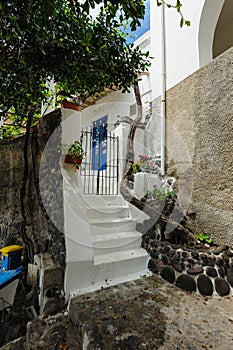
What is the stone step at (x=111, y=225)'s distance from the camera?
2.80 metres

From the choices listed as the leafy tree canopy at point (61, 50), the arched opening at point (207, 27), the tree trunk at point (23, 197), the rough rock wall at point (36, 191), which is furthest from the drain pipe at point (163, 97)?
the tree trunk at point (23, 197)

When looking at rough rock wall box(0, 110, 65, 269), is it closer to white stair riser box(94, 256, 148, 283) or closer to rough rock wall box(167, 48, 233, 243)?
white stair riser box(94, 256, 148, 283)

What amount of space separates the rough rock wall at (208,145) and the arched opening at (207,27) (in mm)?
570

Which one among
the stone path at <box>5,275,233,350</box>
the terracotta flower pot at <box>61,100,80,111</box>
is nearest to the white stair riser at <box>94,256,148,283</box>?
the stone path at <box>5,275,233,350</box>

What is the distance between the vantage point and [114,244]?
8.89 ft

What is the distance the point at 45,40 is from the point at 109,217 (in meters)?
2.63

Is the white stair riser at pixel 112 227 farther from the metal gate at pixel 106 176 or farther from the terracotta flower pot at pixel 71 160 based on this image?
the metal gate at pixel 106 176

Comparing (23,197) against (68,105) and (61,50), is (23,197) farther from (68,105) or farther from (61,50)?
(61,50)

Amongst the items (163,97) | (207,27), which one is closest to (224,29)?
(207,27)

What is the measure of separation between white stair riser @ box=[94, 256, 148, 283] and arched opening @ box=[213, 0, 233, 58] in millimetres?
5192

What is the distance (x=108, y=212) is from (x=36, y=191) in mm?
1280

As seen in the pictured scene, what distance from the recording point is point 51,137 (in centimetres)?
257

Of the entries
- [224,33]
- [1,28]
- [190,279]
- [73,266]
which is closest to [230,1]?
[224,33]

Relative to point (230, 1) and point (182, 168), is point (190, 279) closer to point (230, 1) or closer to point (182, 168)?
point (182, 168)
